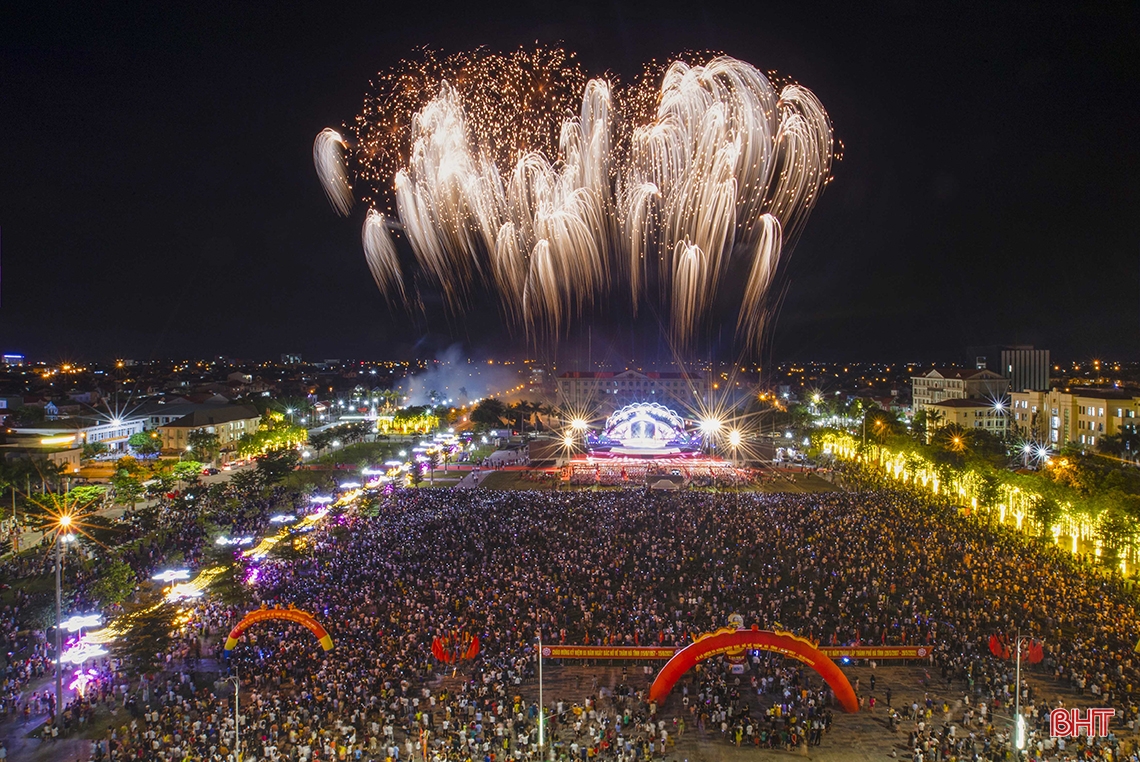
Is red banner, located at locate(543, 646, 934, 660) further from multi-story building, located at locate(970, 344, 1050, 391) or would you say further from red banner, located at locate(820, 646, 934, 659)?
multi-story building, located at locate(970, 344, 1050, 391)

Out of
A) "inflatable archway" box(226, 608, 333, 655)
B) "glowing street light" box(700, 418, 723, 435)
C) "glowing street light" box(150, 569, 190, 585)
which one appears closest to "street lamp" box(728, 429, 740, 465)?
"glowing street light" box(700, 418, 723, 435)

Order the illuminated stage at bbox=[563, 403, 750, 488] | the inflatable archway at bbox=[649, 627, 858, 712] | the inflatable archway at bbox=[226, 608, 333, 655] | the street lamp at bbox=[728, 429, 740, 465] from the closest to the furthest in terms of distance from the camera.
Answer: the inflatable archway at bbox=[649, 627, 858, 712] < the inflatable archway at bbox=[226, 608, 333, 655] < the illuminated stage at bbox=[563, 403, 750, 488] < the street lamp at bbox=[728, 429, 740, 465]

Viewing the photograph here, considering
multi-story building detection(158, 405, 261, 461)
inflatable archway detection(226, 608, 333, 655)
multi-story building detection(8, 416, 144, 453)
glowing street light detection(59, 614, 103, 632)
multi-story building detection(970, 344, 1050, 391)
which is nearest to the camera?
inflatable archway detection(226, 608, 333, 655)

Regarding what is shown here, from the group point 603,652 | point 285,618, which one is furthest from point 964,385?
point 285,618
